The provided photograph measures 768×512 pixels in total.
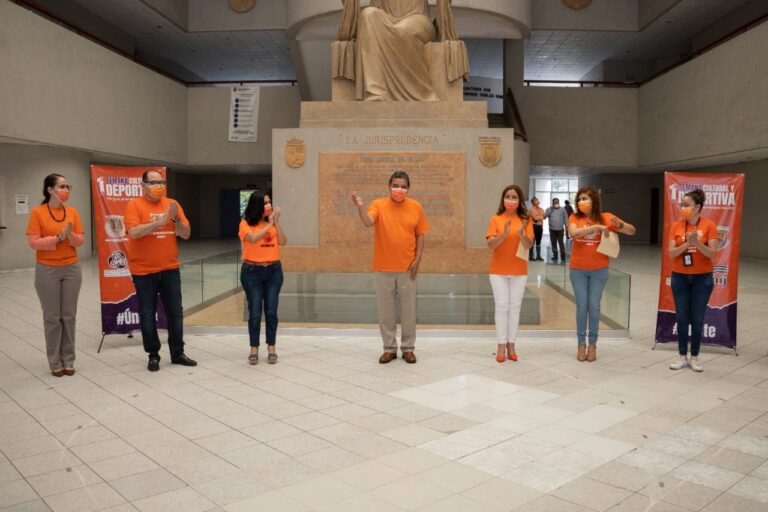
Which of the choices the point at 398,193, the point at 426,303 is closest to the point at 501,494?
the point at 398,193

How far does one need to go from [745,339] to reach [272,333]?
473 cm

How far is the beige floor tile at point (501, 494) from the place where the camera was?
9.29 ft

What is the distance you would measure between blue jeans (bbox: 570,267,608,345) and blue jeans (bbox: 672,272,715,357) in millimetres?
588

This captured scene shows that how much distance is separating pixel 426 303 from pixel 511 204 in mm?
1598

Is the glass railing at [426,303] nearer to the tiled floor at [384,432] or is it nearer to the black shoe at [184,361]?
the tiled floor at [384,432]

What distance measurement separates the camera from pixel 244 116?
795 inches

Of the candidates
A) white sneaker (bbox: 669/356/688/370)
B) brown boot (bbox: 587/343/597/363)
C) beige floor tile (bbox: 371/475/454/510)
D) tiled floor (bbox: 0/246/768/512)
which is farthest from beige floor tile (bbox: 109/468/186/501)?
white sneaker (bbox: 669/356/688/370)

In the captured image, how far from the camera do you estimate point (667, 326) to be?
6.09m

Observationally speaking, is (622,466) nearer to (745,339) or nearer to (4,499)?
(4,499)

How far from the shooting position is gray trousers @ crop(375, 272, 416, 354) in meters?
5.39

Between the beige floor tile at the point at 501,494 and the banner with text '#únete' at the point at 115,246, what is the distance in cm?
427

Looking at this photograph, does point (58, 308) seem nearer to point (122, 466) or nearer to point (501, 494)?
point (122, 466)

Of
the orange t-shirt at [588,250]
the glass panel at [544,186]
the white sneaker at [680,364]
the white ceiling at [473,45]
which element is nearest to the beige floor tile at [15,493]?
the orange t-shirt at [588,250]

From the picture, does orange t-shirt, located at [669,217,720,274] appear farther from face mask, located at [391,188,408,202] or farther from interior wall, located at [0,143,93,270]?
interior wall, located at [0,143,93,270]
